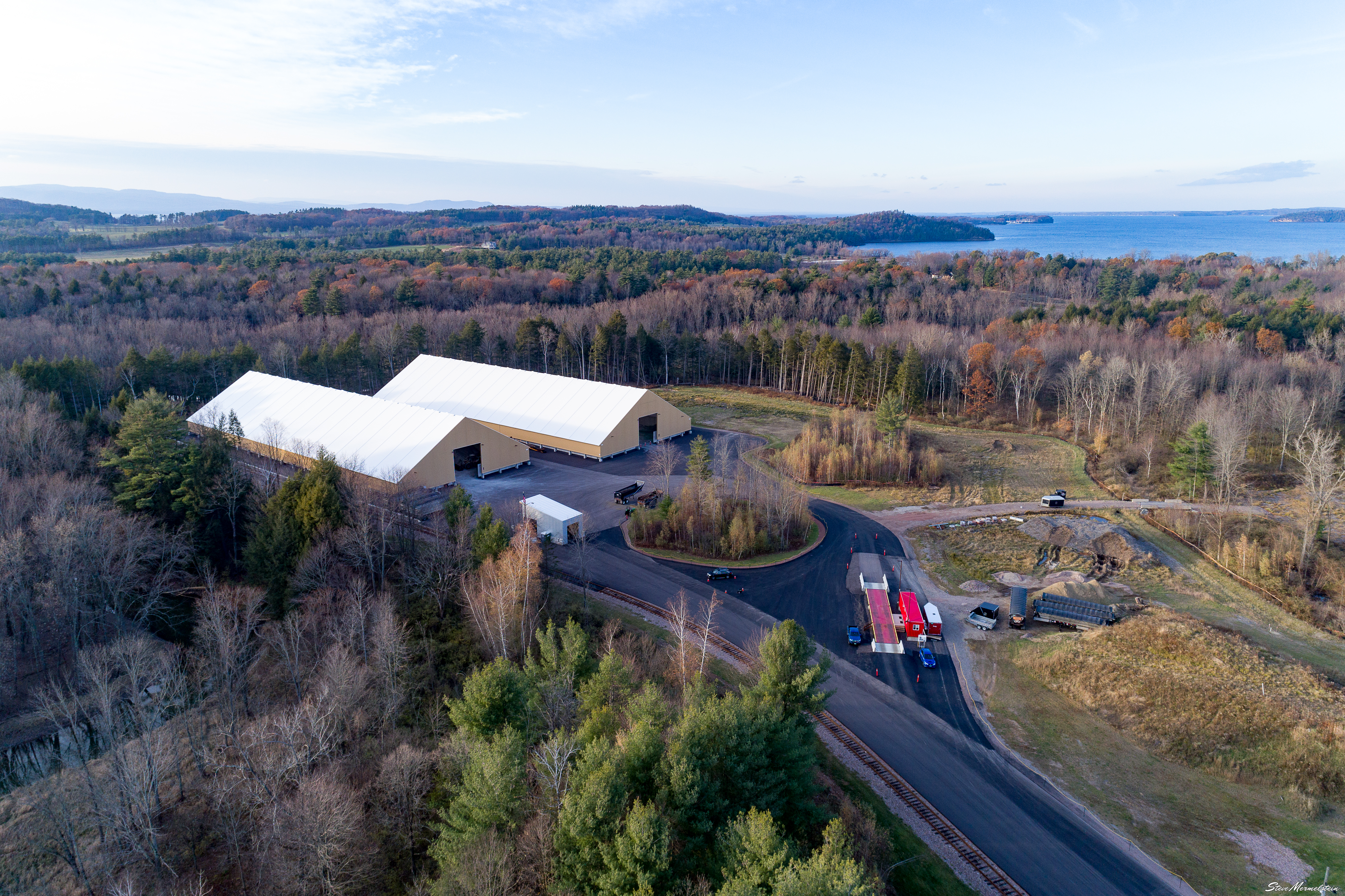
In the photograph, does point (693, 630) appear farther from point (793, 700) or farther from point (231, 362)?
point (231, 362)

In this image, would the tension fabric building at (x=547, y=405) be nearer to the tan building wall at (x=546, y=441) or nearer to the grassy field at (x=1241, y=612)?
the tan building wall at (x=546, y=441)

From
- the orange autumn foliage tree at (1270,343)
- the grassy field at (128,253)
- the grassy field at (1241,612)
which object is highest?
the grassy field at (128,253)

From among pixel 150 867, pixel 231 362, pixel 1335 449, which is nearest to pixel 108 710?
pixel 150 867

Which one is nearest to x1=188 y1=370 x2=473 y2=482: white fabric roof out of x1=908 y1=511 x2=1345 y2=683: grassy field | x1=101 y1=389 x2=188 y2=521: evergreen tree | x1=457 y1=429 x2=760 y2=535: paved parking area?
x1=457 y1=429 x2=760 y2=535: paved parking area

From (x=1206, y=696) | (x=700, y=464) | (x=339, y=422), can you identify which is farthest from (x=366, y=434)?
(x=1206, y=696)

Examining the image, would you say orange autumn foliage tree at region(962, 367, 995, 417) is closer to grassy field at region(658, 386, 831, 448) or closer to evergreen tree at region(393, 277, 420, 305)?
grassy field at region(658, 386, 831, 448)

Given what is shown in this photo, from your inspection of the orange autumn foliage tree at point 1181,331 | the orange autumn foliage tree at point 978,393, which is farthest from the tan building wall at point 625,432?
the orange autumn foliage tree at point 1181,331
